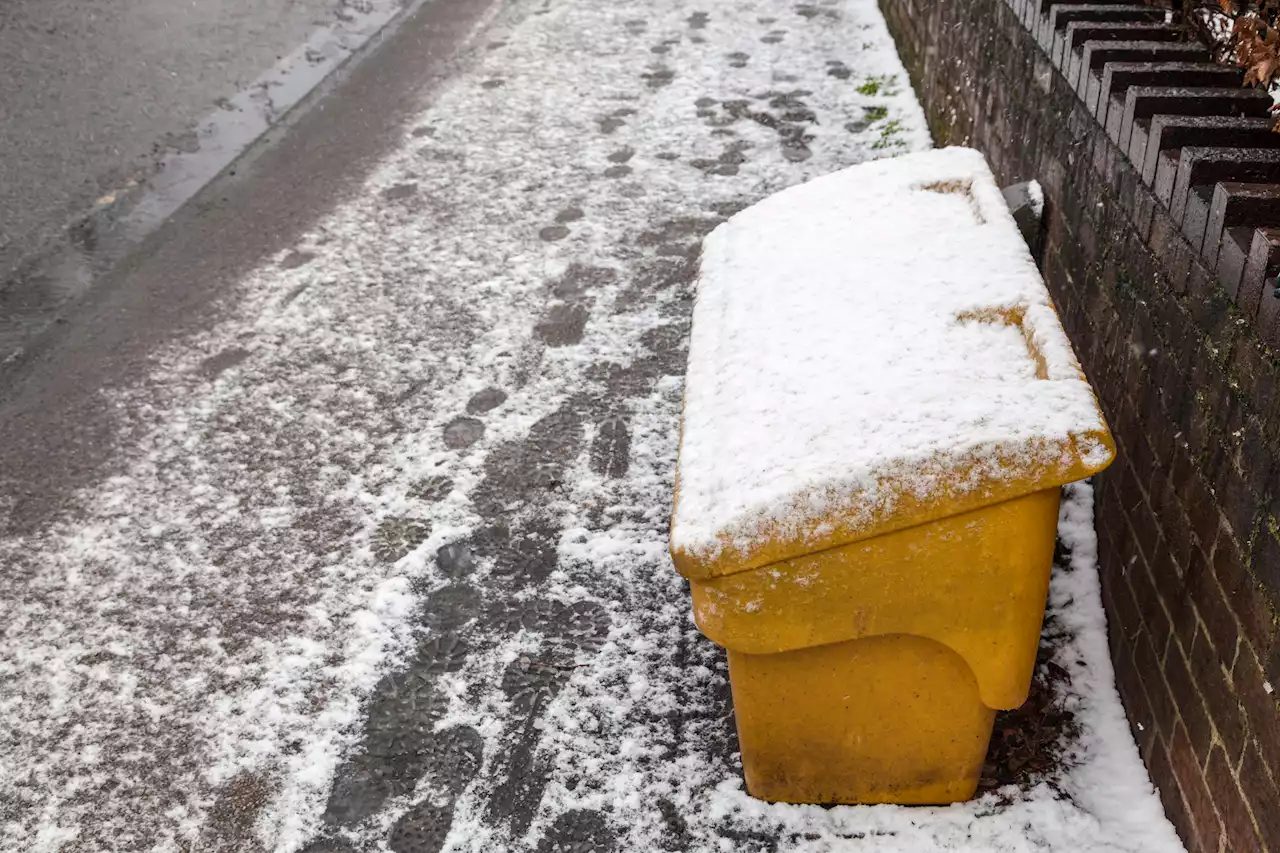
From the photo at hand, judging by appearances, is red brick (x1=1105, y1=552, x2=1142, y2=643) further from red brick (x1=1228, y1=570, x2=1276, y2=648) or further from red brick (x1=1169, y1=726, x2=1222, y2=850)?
red brick (x1=1228, y1=570, x2=1276, y2=648)

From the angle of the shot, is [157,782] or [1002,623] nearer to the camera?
[1002,623]

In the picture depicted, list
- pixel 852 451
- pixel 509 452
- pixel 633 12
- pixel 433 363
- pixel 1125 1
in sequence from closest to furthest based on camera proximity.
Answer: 1. pixel 852 451
2. pixel 1125 1
3. pixel 509 452
4. pixel 433 363
5. pixel 633 12

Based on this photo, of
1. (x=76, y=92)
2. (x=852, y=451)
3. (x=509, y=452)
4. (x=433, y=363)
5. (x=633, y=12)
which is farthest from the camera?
(x=633, y=12)

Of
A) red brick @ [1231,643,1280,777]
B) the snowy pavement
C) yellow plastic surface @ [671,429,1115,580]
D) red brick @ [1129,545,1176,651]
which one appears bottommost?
the snowy pavement

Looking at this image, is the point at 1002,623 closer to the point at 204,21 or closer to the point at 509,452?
the point at 509,452

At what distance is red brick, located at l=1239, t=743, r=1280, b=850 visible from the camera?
5.73 feet

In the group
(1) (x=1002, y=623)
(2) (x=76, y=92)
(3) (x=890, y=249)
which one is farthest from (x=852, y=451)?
(2) (x=76, y=92)

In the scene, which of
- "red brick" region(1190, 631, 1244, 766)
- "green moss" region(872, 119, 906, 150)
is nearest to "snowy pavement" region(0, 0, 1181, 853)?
"red brick" region(1190, 631, 1244, 766)

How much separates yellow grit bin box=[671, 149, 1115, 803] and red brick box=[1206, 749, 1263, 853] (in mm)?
409

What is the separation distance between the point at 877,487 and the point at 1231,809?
0.95m

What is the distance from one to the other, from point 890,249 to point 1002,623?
90cm

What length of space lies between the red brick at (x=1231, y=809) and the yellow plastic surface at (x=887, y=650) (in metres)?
0.39

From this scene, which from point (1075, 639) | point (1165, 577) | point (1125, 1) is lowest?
point (1075, 639)

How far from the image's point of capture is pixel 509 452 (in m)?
3.49
